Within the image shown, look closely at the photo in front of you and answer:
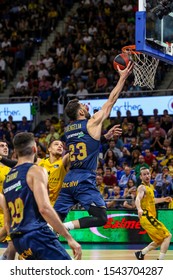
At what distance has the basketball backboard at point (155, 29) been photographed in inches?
442

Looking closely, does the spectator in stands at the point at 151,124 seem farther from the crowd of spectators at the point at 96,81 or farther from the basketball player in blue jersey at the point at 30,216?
the basketball player in blue jersey at the point at 30,216

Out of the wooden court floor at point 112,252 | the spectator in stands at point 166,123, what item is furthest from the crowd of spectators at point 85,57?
the wooden court floor at point 112,252

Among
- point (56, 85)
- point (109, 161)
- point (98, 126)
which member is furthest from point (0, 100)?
point (98, 126)

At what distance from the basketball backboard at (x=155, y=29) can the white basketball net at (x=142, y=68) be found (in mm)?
397

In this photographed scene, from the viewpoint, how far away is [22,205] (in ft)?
20.5

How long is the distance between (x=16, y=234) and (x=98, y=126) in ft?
13.0

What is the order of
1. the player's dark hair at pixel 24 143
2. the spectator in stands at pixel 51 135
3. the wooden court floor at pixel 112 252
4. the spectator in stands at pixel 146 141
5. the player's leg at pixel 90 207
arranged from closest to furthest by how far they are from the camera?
the player's dark hair at pixel 24 143 → the player's leg at pixel 90 207 → the wooden court floor at pixel 112 252 → the spectator in stands at pixel 146 141 → the spectator in stands at pixel 51 135

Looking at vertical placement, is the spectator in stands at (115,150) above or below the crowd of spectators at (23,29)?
below

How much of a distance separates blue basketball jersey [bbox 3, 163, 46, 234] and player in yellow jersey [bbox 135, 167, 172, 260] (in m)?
6.30

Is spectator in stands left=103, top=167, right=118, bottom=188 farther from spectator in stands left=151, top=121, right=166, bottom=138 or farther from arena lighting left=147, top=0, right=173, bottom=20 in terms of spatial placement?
arena lighting left=147, top=0, right=173, bottom=20

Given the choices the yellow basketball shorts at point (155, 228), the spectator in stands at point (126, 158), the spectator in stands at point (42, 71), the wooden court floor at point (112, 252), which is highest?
the spectator in stands at point (42, 71)

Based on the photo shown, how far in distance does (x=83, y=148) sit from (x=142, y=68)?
8.35 ft
